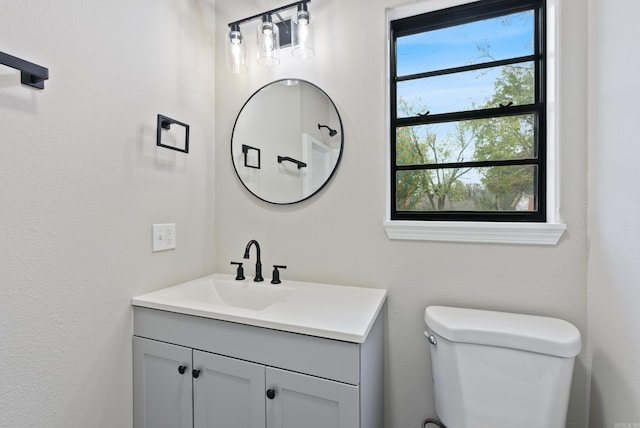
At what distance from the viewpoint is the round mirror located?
4.82 feet

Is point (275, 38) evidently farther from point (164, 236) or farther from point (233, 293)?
point (233, 293)

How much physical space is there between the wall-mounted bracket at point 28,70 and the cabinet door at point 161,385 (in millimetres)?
980

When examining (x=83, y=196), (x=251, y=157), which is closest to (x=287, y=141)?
(x=251, y=157)

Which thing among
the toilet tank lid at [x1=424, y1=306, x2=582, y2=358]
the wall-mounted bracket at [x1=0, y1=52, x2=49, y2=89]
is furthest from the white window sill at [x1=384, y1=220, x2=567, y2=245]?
the wall-mounted bracket at [x1=0, y1=52, x2=49, y2=89]

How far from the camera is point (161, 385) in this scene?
1193 millimetres

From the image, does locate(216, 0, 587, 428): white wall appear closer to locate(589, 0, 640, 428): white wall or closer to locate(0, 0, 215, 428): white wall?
locate(589, 0, 640, 428): white wall

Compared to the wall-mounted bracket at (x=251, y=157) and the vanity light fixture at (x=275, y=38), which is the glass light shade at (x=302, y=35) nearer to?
the vanity light fixture at (x=275, y=38)

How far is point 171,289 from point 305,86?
46.1 inches

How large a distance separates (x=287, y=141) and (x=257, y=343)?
966mm

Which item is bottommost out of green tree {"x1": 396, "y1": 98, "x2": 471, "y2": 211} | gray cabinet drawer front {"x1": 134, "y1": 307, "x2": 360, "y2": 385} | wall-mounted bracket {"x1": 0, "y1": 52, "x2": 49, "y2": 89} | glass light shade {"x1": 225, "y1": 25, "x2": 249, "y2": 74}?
gray cabinet drawer front {"x1": 134, "y1": 307, "x2": 360, "y2": 385}

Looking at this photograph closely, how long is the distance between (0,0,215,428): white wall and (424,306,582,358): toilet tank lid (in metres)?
1.23

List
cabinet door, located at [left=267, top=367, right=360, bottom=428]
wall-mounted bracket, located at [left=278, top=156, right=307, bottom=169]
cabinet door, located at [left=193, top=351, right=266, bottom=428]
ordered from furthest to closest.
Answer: wall-mounted bracket, located at [left=278, top=156, right=307, bottom=169] < cabinet door, located at [left=193, top=351, right=266, bottom=428] < cabinet door, located at [left=267, top=367, right=360, bottom=428]

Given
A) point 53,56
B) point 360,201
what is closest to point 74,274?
point 53,56

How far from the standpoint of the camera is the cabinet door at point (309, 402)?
919mm
